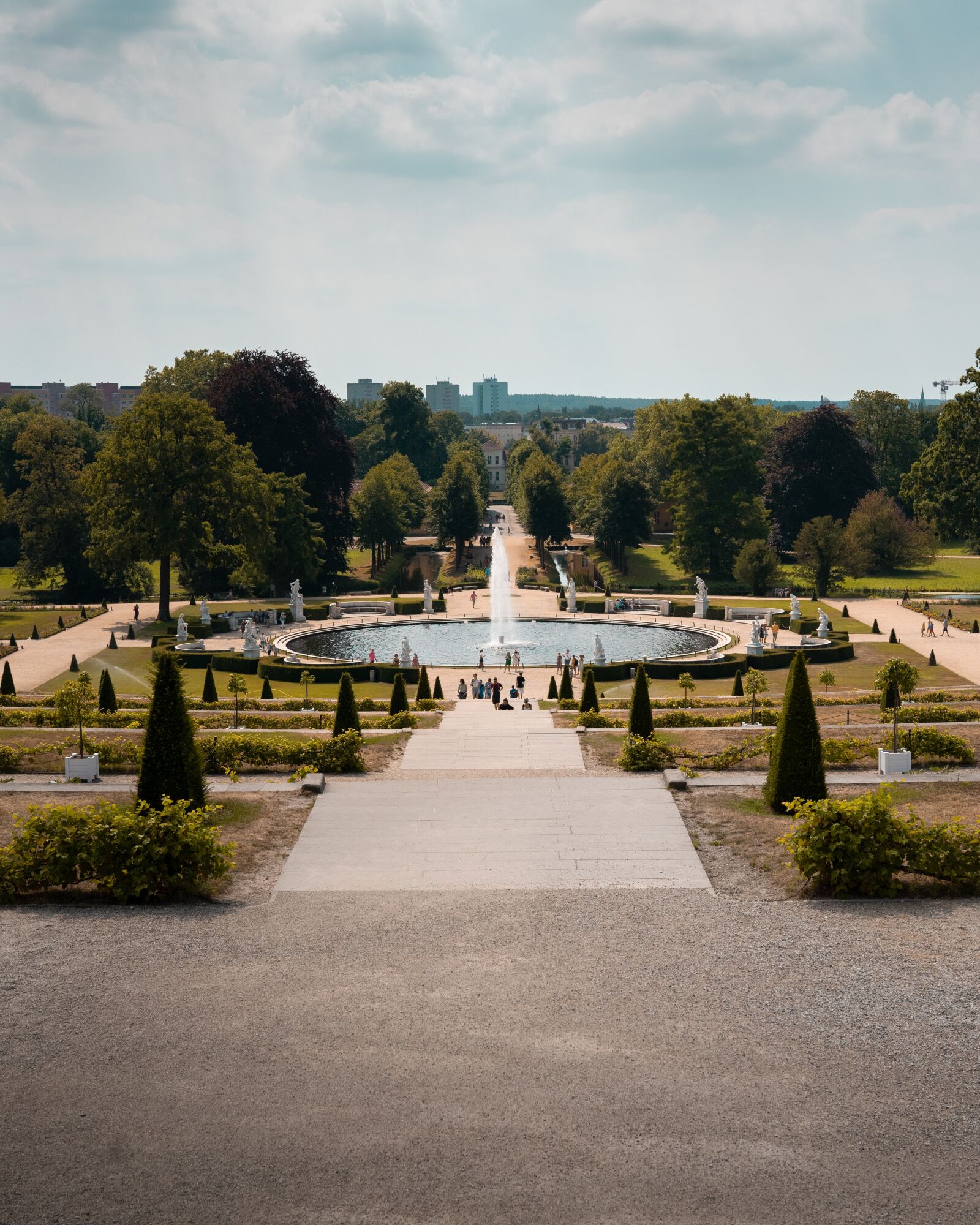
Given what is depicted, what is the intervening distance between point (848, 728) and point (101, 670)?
31.2 meters

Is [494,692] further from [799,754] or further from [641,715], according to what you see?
[799,754]

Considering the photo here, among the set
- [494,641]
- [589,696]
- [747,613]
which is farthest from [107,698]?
[747,613]

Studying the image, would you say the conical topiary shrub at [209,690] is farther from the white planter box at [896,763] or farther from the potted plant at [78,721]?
the white planter box at [896,763]

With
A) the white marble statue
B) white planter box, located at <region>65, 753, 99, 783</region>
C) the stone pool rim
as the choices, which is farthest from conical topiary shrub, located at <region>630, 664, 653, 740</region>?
the white marble statue

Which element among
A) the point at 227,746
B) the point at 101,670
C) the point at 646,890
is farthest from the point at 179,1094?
the point at 101,670

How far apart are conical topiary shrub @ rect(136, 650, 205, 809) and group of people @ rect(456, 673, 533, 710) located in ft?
65.4

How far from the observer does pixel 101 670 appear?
50.0 metres

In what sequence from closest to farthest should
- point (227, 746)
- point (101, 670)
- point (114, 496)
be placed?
point (227, 746)
point (101, 670)
point (114, 496)

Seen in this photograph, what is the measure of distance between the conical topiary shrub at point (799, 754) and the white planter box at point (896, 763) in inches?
148

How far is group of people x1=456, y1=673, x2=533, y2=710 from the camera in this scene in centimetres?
4091

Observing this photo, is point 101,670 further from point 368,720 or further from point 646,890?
point 646,890

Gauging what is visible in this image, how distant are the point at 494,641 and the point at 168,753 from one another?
39.9m

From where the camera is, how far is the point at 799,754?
72.1 feet

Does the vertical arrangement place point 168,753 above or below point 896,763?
above
